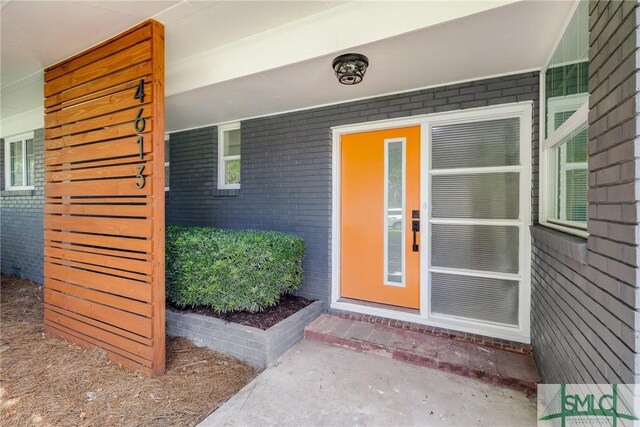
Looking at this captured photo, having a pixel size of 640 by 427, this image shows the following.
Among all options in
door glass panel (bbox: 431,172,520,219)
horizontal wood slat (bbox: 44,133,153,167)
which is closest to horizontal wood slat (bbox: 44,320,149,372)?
horizontal wood slat (bbox: 44,133,153,167)

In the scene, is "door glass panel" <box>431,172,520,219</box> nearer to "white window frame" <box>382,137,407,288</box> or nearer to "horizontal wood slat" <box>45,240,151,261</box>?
"white window frame" <box>382,137,407,288</box>

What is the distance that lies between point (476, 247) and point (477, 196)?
494 mm

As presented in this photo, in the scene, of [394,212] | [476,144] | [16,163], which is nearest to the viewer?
[476,144]

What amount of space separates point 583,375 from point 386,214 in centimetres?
214

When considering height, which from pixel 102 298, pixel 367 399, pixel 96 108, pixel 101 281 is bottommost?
pixel 367 399

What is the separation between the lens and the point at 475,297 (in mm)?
3006

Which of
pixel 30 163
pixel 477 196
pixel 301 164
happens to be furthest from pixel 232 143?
pixel 30 163

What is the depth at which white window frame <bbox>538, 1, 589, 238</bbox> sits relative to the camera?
1.75 meters

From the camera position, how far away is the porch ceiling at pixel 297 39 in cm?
207

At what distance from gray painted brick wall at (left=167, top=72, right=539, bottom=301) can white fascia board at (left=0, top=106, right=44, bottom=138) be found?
2.43 meters

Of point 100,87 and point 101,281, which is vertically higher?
point 100,87

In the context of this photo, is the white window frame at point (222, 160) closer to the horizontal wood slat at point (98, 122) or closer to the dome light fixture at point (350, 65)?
the horizontal wood slat at point (98, 122)

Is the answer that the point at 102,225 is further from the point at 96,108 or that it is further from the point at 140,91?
the point at 140,91

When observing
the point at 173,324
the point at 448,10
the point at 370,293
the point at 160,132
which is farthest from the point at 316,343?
→ the point at 448,10
